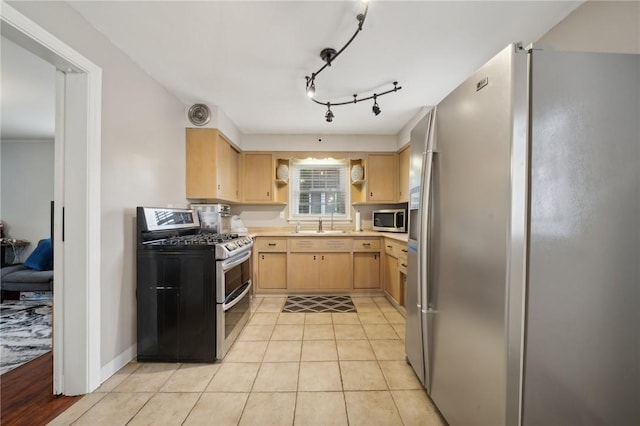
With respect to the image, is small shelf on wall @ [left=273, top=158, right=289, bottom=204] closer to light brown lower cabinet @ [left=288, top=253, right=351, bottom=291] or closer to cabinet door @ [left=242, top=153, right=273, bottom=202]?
cabinet door @ [left=242, top=153, right=273, bottom=202]

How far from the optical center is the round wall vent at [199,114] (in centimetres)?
310

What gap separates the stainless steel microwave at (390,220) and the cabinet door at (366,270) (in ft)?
1.52

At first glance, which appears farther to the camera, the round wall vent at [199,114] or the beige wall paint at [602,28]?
the round wall vent at [199,114]

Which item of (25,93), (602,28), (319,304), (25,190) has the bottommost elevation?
(319,304)

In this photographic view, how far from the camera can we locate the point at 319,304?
11.4 feet

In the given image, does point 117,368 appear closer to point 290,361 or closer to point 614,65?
point 290,361

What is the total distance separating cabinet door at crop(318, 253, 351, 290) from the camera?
12.5 ft

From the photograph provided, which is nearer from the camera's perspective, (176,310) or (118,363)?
(118,363)

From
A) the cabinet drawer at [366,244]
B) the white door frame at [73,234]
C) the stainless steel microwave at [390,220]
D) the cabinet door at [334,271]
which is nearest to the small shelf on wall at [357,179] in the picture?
the stainless steel microwave at [390,220]

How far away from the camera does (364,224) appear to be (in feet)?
14.8

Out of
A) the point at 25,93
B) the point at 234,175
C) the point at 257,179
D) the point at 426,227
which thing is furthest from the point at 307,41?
the point at 25,93

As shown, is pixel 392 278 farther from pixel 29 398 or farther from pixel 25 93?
pixel 25 93

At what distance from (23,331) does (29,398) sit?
1459 mm

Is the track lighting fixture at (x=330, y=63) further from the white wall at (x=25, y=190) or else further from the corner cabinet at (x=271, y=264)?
the white wall at (x=25, y=190)
